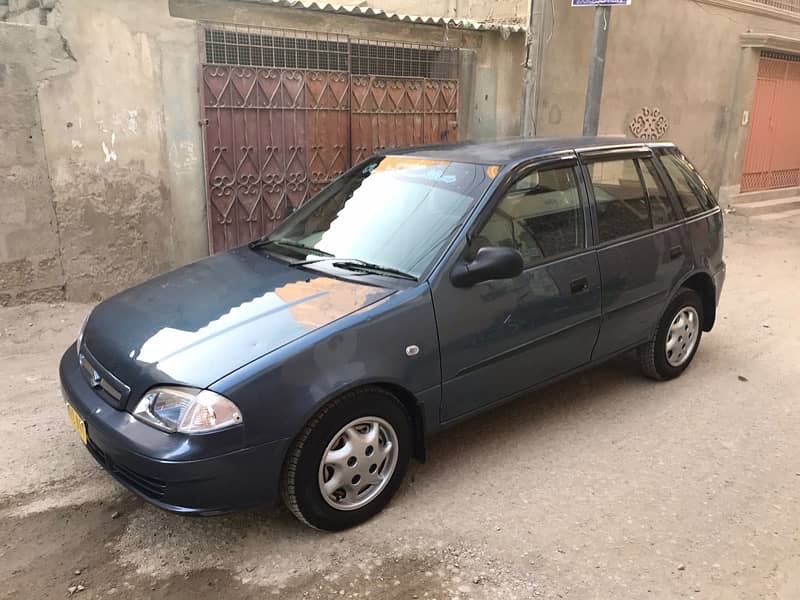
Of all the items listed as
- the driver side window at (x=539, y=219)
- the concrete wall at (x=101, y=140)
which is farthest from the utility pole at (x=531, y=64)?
the driver side window at (x=539, y=219)

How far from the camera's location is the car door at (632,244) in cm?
405

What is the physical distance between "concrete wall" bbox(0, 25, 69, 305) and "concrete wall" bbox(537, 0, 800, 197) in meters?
6.00

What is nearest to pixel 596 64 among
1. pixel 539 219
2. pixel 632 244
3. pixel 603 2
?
pixel 603 2

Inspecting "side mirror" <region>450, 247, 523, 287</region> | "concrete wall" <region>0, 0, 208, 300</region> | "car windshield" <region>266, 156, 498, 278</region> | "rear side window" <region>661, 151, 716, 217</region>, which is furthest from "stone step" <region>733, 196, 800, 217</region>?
"side mirror" <region>450, 247, 523, 287</region>

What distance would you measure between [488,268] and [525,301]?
0.42 m

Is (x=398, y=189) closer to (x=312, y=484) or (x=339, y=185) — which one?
(x=339, y=185)

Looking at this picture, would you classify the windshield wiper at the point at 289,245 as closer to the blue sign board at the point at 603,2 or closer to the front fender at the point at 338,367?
the front fender at the point at 338,367

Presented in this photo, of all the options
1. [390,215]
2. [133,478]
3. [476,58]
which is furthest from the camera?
[476,58]

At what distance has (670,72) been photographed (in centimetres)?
1105

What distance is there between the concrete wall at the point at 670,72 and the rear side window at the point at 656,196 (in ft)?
15.5

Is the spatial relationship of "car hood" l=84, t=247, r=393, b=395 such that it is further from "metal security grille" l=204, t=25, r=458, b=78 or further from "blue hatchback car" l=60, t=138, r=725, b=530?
"metal security grille" l=204, t=25, r=458, b=78

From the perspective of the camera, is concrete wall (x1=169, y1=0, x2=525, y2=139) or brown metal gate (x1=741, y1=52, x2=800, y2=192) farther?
brown metal gate (x1=741, y1=52, x2=800, y2=192)

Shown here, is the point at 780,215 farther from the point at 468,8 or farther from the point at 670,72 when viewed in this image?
the point at 468,8

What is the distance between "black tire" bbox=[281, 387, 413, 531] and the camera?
283cm
